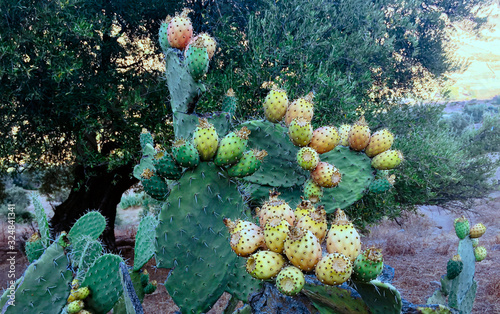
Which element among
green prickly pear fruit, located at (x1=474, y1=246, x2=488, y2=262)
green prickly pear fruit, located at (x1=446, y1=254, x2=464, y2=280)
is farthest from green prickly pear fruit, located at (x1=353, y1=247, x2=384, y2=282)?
green prickly pear fruit, located at (x1=474, y1=246, x2=488, y2=262)

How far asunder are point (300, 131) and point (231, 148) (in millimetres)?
729

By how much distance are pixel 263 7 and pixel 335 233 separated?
439 cm

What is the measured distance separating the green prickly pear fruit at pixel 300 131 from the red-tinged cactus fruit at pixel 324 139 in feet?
0.20

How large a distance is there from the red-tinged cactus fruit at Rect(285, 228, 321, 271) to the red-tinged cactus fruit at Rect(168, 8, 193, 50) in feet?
5.31

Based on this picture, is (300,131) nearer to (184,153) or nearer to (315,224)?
(184,153)

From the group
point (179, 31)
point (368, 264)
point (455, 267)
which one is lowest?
point (455, 267)

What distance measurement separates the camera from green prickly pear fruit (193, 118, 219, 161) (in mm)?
1779

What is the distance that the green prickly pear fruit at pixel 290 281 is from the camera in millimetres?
A: 1238

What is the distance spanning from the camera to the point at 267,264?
1.31m

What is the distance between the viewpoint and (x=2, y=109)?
4277mm

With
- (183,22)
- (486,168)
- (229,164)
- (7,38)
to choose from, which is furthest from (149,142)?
(486,168)

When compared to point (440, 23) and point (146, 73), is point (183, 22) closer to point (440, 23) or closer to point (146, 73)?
point (146, 73)

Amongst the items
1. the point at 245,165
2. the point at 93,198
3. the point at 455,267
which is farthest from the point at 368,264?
Answer: the point at 93,198

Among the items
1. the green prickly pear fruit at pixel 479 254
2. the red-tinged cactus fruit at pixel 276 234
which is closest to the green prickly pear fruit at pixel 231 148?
the red-tinged cactus fruit at pixel 276 234
